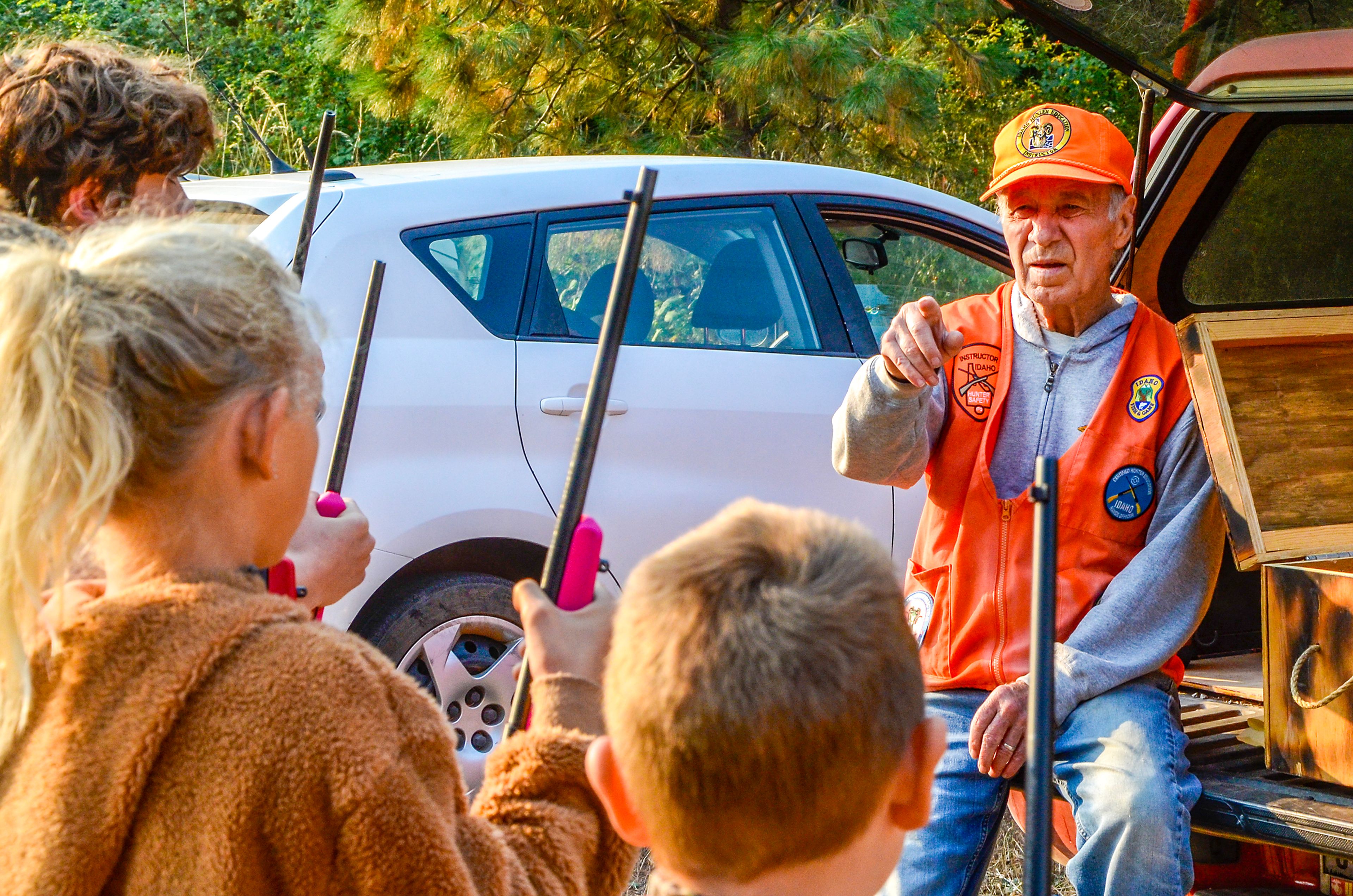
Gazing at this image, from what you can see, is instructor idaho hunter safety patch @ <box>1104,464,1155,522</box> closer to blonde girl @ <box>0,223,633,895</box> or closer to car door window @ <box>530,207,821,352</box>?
blonde girl @ <box>0,223,633,895</box>

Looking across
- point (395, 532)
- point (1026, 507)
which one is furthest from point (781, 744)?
point (395, 532)

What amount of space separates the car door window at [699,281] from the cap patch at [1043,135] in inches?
53.1

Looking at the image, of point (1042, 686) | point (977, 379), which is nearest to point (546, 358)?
point (977, 379)

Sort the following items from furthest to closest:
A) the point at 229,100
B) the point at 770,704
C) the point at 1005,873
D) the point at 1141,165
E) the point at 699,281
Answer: the point at 229,100 < the point at 699,281 < the point at 1005,873 < the point at 1141,165 < the point at 770,704

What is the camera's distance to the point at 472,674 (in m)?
3.60

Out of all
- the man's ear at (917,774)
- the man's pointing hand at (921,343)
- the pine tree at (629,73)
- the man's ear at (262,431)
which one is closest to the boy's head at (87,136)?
the man's ear at (262,431)

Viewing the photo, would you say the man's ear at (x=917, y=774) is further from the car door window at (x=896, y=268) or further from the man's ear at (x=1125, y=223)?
the car door window at (x=896, y=268)

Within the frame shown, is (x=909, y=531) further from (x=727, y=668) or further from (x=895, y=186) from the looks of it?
(x=727, y=668)

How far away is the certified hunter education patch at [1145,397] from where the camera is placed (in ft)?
8.18

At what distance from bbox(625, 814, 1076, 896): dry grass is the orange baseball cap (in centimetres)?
163

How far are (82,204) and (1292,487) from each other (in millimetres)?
2200

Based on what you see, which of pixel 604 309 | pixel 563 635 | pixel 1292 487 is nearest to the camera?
pixel 563 635

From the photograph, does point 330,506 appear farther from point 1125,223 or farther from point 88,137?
point 1125,223

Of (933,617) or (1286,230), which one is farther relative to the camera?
(1286,230)
